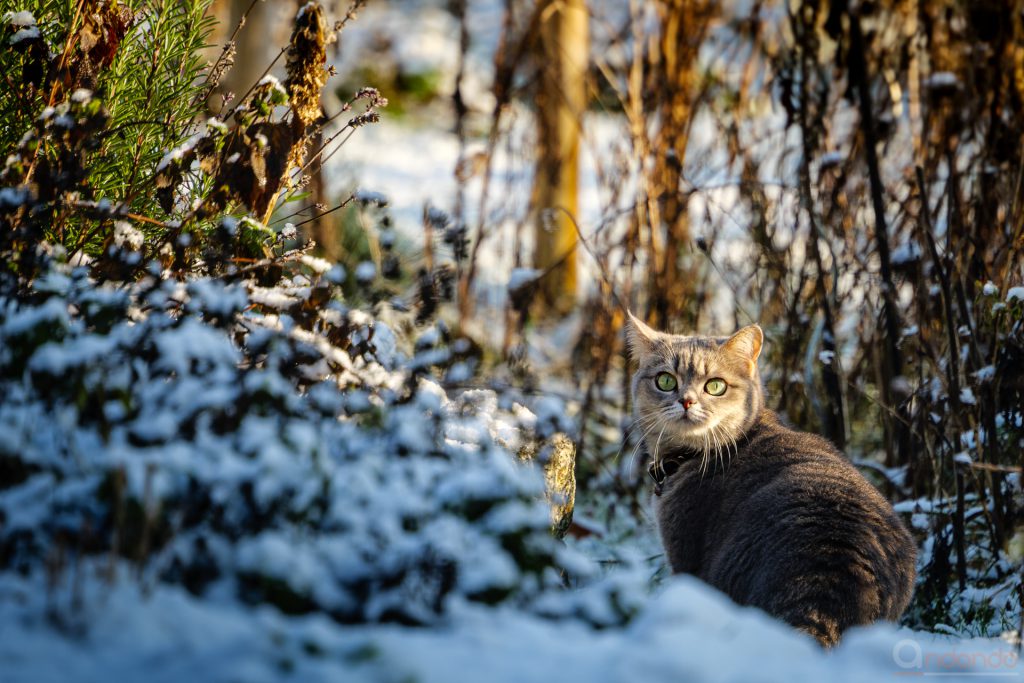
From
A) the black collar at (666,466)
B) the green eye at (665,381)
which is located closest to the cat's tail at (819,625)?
the black collar at (666,466)

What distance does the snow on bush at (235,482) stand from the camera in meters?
1.49

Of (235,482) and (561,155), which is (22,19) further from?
(561,155)

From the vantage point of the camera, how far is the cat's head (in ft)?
10.5

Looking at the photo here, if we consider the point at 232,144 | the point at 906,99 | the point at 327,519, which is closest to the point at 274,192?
the point at 232,144

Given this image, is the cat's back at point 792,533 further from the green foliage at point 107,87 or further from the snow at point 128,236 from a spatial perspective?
the green foliage at point 107,87

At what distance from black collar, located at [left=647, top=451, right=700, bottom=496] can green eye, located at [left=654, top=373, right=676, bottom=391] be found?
240 millimetres

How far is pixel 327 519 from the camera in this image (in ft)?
5.28

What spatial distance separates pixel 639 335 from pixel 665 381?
25 cm

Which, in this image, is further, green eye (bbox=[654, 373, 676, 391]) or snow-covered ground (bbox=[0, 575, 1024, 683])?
green eye (bbox=[654, 373, 676, 391])

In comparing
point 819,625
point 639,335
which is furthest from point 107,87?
point 819,625

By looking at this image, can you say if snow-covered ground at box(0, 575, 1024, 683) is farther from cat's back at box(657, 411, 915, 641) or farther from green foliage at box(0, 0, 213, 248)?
green foliage at box(0, 0, 213, 248)

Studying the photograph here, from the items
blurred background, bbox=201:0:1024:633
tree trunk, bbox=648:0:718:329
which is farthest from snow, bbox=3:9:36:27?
tree trunk, bbox=648:0:718:329

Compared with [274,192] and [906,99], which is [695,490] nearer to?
[274,192]

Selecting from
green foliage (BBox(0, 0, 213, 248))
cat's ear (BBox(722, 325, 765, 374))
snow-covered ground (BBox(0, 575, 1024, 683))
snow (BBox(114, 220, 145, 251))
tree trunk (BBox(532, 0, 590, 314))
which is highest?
tree trunk (BBox(532, 0, 590, 314))
